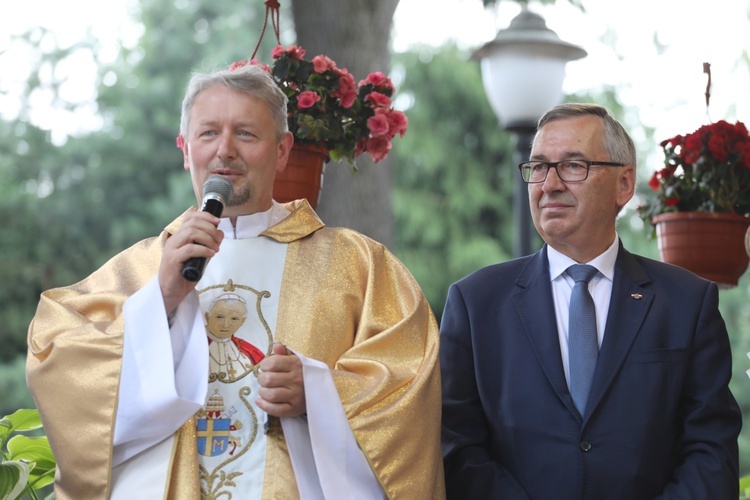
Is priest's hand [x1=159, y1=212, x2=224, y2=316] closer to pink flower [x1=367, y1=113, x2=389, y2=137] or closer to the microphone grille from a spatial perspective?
the microphone grille

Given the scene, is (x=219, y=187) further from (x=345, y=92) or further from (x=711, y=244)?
(x=711, y=244)

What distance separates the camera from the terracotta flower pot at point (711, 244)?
4.96 metres

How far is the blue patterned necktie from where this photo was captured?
12.5 ft

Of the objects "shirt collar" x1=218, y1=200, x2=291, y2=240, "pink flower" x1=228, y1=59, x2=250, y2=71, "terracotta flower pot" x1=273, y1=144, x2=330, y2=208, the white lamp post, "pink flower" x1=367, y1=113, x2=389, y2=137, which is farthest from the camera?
the white lamp post

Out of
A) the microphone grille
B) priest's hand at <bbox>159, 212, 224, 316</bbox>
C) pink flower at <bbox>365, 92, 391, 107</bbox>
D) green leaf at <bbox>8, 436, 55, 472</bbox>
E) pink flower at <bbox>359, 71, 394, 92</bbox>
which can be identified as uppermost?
pink flower at <bbox>359, 71, 394, 92</bbox>

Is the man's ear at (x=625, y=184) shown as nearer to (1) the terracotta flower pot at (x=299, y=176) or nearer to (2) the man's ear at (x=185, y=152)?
(1) the terracotta flower pot at (x=299, y=176)

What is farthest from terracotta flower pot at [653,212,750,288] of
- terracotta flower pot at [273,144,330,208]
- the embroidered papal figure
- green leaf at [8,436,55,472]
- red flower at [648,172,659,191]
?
green leaf at [8,436,55,472]

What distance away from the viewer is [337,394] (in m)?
3.51

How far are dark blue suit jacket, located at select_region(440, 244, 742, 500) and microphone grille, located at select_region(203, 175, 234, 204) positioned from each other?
0.89 meters

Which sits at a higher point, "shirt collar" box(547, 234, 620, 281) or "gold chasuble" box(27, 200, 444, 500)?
"shirt collar" box(547, 234, 620, 281)

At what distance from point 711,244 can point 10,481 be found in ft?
9.33

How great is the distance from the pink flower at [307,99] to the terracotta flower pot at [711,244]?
161 cm

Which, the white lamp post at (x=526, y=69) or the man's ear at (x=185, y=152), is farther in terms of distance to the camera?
the white lamp post at (x=526, y=69)

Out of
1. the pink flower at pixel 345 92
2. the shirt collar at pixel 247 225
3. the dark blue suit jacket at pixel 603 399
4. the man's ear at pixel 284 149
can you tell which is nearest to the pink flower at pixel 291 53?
the pink flower at pixel 345 92
